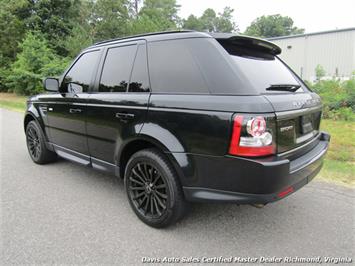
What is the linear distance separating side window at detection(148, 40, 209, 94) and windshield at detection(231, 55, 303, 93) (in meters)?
0.37

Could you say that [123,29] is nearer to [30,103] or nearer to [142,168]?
[30,103]

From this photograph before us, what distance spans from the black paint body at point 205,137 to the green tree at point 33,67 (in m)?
15.4

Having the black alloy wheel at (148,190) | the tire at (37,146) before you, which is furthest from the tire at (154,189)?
the tire at (37,146)

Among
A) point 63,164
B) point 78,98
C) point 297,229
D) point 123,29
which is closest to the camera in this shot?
point 297,229

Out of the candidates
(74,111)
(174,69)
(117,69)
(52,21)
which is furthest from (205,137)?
(52,21)

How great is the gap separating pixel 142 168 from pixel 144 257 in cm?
86

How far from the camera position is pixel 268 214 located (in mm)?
3100

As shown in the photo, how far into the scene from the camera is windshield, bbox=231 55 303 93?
2.44m

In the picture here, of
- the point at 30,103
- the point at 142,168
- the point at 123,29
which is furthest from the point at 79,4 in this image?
the point at 142,168

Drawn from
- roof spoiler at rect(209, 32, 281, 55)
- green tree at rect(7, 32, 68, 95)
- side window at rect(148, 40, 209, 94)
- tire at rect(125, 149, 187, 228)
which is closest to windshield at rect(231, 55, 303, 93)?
roof spoiler at rect(209, 32, 281, 55)

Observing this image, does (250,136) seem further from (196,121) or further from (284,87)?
(284,87)

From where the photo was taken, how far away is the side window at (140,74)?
291 centimetres

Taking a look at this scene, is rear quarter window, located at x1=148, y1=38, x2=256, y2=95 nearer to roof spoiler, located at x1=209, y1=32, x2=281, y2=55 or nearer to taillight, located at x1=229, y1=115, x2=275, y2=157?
roof spoiler, located at x1=209, y1=32, x2=281, y2=55

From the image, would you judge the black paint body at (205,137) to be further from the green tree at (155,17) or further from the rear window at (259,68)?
the green tree at (155,17)
